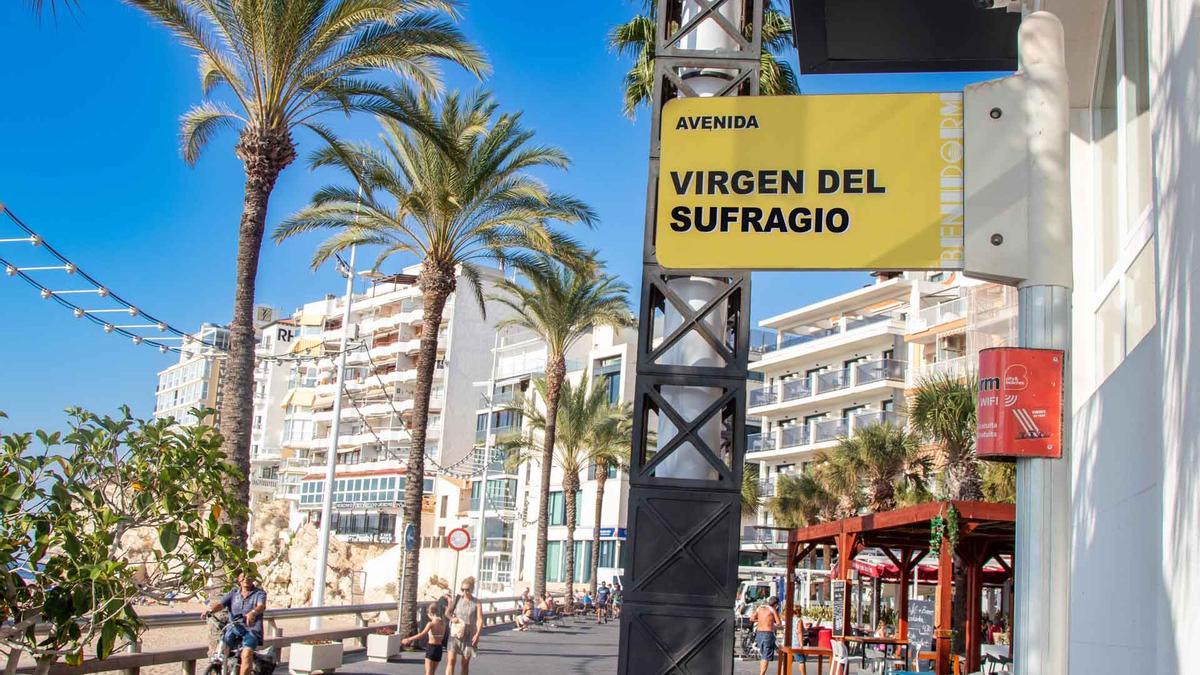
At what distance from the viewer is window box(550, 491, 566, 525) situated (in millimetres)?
79738

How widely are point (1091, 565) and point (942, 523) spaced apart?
30.9ft

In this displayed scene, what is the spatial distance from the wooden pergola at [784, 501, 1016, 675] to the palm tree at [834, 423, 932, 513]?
12920mm

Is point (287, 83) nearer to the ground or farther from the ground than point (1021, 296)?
farther from the ground

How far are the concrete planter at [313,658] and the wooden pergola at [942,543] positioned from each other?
8.51m

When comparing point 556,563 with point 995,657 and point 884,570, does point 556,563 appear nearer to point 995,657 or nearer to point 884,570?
point 884,570

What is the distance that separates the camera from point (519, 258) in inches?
1180

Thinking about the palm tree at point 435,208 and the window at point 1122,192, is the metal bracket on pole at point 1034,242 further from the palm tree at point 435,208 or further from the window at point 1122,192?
the palm tree at point 435,208

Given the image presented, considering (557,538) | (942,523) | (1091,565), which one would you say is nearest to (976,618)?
(942,523)

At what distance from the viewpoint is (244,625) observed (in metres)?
14.1

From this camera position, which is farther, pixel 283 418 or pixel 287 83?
pixel 283 418

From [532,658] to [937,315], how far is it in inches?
1337

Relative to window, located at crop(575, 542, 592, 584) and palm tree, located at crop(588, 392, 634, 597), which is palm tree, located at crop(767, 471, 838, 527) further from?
window, located at crop(575, 542, 592, 584)

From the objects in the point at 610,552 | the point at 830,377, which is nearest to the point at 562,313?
the point at 830,377

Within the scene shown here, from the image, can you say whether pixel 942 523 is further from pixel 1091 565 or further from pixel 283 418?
A: pixel 283 418
